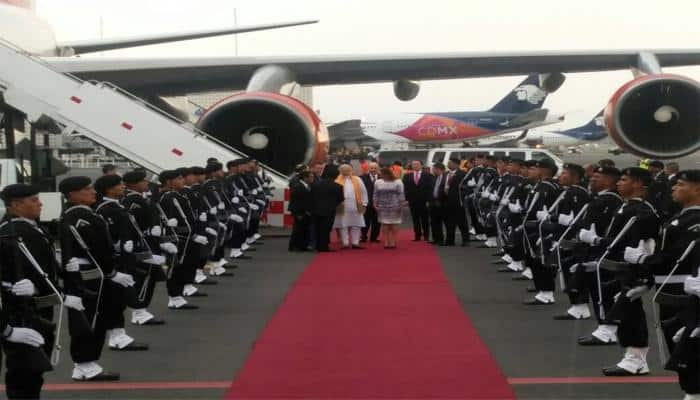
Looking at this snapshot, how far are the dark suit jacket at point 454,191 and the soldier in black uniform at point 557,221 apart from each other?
20.8ft

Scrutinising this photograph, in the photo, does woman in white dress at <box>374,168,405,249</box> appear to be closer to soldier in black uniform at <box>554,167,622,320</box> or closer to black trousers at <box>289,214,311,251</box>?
black trousers at <box>289,214,311,251</box>

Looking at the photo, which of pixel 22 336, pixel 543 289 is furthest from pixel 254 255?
pixel 22 336

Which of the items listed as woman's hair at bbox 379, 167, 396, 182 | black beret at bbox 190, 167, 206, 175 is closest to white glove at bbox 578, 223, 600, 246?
black beret at bbox 190, 167, 206, 175

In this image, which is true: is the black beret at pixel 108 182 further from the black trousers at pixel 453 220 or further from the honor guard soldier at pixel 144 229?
the black trousers at pixel 453 220

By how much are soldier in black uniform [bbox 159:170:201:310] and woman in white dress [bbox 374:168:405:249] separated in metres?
6.39

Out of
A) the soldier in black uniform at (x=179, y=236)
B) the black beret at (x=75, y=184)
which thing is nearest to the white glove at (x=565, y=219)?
the soldier in black uniform at (x=179, y=236)

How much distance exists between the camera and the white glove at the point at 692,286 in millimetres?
6062

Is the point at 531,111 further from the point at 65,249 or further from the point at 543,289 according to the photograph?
the point at 65,249

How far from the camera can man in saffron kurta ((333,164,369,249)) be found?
691 inches

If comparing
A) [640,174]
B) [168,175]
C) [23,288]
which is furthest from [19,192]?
[168,175]

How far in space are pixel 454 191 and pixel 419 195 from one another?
973mm

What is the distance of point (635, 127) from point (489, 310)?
342 inches

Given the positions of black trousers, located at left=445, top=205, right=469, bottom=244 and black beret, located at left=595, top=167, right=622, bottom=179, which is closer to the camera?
black beret, located at left=595, top=167, right=622, bottom=179

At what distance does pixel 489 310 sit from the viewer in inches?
428
